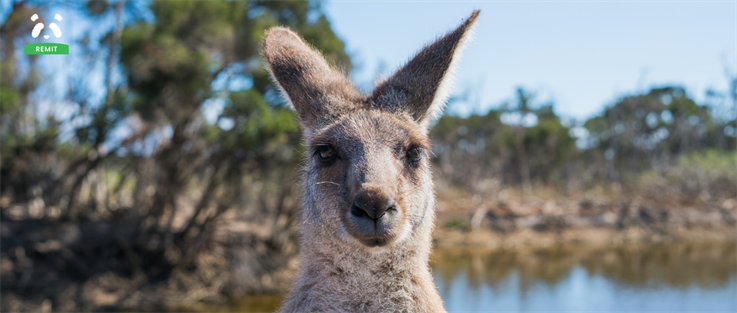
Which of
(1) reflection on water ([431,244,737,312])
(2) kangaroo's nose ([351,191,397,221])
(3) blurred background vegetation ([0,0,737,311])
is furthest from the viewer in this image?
(1) reflection on water ([431,244,737,312])

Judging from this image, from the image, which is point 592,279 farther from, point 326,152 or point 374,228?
point 374,228

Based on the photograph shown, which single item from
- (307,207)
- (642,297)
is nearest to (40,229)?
(307,207)

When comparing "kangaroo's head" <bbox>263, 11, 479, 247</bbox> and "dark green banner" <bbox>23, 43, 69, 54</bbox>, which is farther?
"dark green banner" <bbox>23, 43, 69, 54</bbox>

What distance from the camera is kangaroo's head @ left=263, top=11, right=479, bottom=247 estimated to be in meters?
2.53

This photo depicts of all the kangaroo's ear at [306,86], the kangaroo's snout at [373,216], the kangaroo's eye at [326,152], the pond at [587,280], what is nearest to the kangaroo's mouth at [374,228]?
the kangaroo's snout at [373,216]

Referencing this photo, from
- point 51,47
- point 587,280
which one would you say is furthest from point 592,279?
point 51,47

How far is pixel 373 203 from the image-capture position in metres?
2.40

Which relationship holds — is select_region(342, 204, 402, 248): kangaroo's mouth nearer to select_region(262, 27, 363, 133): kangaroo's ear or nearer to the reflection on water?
select_region(262, 27, 363, 133): kangaroo's ear

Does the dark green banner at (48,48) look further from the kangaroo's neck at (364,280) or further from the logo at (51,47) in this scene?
the kangaroo's neck at (364,280)

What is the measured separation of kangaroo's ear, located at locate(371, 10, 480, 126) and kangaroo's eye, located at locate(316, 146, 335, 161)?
49 cm

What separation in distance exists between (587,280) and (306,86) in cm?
1801

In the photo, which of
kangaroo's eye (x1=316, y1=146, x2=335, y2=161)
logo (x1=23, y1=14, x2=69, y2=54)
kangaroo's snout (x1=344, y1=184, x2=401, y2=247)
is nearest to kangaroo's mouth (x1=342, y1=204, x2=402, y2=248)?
kangaroo's snout (x1=344, y1=184, x2=401, y2=247)

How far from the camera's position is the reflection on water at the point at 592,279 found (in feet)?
49.7

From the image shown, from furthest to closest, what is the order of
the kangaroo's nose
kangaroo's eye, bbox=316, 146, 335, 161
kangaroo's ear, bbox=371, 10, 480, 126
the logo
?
1. the logo
2. kangaroo's ear, bbox=371, 10, 480, 126
3. kangaroo's eye, bbox=316, 146, 335, 161
4. the kangaroo's nose
